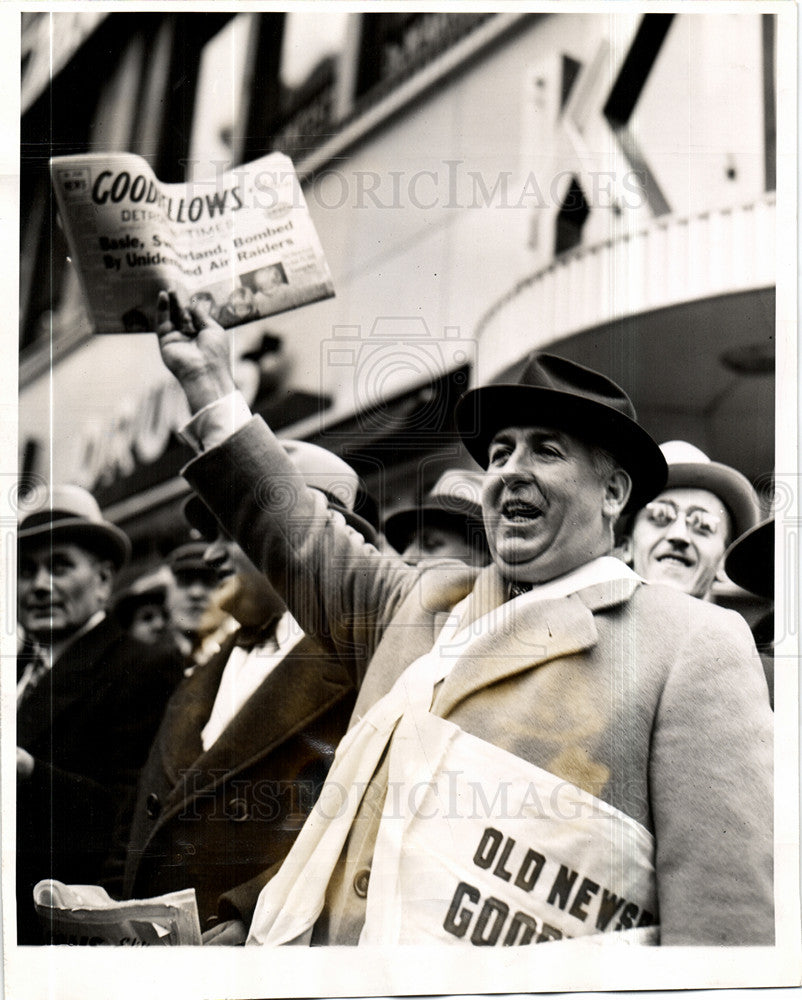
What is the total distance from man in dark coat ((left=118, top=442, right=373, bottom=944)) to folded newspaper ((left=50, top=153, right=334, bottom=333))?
55 centimetres

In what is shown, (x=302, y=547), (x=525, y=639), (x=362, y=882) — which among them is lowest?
(x=362, y=882)

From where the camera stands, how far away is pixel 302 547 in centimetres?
338

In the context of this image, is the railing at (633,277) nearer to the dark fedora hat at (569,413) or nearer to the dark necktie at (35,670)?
the dark fedora hat at (569,413)

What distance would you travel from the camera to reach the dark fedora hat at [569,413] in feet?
11.0

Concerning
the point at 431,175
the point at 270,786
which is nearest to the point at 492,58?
the point at 431,175

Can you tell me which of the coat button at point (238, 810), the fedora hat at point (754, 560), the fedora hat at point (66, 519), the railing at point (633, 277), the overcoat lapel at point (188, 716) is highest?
the railing at point (633, 277)

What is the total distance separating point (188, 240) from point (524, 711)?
5.98 feet

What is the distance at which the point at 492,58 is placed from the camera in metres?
3.51

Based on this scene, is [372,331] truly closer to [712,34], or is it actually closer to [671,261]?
[671,261]

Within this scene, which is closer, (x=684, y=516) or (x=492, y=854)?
(x=492, y=854)

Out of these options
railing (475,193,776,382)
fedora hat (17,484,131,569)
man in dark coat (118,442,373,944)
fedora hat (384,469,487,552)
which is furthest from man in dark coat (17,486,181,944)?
railing (475,193,776,382)

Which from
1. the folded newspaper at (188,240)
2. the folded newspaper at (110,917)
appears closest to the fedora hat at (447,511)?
the folded newspaper at (188,240)

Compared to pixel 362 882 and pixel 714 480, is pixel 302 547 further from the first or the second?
pixel 714 480

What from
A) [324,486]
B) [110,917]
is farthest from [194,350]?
[110,917]
